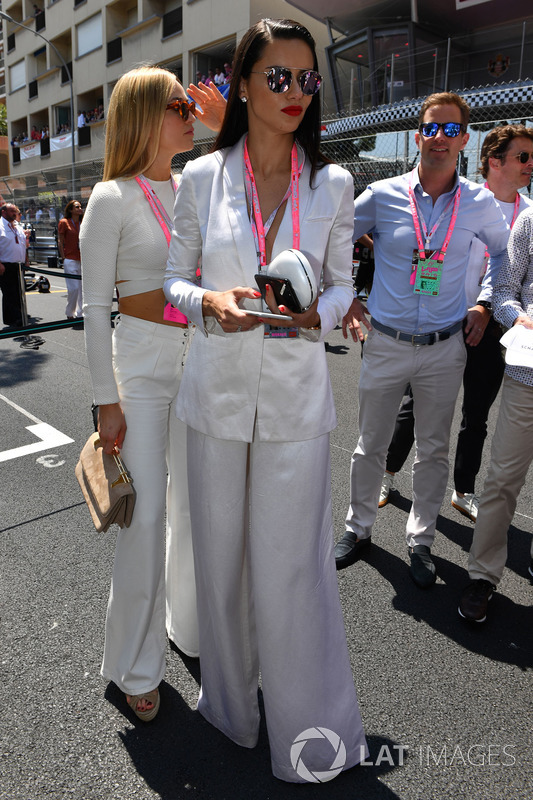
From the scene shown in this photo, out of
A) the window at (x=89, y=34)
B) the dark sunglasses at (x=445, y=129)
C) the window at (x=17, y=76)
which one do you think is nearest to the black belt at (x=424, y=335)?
the dark sunglasses at (x=445, y=129)

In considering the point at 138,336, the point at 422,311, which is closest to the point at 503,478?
the point at 422,311

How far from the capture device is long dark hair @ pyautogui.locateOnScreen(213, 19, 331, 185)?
165 cm

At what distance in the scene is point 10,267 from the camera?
10250mm

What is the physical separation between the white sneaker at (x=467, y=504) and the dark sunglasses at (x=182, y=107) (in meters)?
2.82

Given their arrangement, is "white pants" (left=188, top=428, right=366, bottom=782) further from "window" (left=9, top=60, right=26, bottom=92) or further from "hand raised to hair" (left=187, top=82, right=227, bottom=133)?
"window" (left=9, top=60, right=26, bottom=92)

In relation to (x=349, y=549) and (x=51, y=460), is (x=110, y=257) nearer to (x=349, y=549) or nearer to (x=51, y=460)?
(x=349, y=549)

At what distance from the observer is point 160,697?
90.7 inches

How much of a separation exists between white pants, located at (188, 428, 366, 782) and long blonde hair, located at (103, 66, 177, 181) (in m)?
0.95

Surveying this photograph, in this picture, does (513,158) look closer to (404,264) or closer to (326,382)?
Answer: (404,264)

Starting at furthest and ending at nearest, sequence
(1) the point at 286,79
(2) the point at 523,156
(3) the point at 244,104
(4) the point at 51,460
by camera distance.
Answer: (4) the point at 51,460 → (2) the point at 523,156 → (3) the point at 244,104 → (1) the point at 286,79

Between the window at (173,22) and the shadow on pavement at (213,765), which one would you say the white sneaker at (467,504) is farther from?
the window at (173,22)

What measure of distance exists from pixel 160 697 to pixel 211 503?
95 cm

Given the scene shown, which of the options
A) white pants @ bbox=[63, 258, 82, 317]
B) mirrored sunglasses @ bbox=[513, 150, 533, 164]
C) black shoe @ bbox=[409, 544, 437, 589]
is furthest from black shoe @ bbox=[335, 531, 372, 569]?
white pants @ bbox=[63, 258, 82, 317]

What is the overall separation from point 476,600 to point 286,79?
2.27 meters
